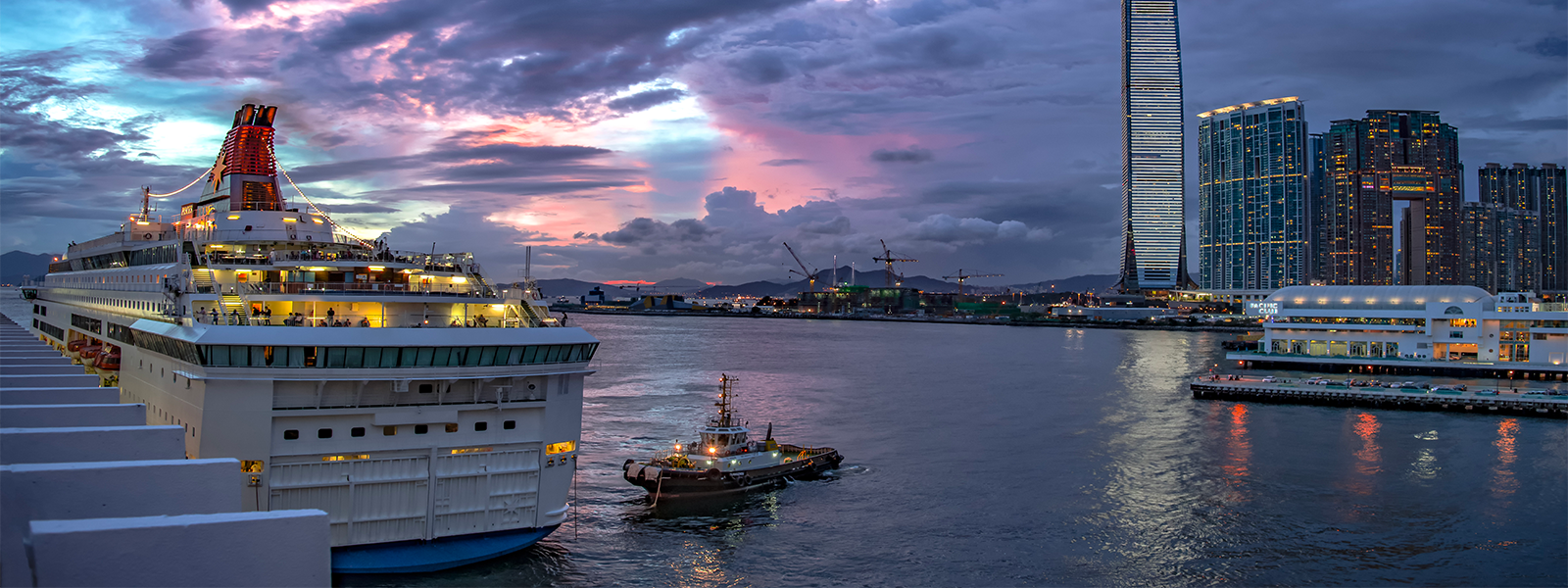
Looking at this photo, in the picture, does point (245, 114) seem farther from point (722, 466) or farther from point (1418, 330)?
point (1418, 330)

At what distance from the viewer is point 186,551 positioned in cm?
627

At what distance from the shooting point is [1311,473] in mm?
28734

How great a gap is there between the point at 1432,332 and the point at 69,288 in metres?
69.9

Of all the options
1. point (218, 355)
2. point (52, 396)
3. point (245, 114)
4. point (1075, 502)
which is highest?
point (245, 114)

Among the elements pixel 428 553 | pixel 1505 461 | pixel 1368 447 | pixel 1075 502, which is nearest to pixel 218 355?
pixel 428 553

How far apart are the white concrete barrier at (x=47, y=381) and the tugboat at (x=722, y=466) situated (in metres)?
12.5

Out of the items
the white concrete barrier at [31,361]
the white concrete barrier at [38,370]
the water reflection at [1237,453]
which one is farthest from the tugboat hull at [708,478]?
the white concrete barrier at [31,361]

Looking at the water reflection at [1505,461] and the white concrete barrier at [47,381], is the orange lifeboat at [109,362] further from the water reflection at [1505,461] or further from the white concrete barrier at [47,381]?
the water reflection at [1505,461]

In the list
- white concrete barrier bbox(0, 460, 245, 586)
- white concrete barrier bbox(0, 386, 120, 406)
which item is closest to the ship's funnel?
white concrete barrier bbox(0, 386, 120, 406)

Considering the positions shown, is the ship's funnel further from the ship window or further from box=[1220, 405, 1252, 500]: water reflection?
box=[1220, 405, 1252, 500]: water reflection

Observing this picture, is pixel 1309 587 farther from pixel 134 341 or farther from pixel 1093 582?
pixel 134 341

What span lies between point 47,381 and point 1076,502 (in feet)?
75.1

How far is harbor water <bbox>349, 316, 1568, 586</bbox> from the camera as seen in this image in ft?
62.6

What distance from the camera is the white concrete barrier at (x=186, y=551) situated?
5.86 m
